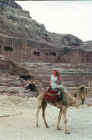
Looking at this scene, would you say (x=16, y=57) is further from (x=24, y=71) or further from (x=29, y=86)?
(x=29, y=86)

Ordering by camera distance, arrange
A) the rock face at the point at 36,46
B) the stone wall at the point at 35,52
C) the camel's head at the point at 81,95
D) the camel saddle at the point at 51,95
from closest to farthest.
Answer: the camel saddle at the point at 51,95
the camel's head at the point at 81,95
the stone wall at the point at 35,52
the rock face at the point at 36,46

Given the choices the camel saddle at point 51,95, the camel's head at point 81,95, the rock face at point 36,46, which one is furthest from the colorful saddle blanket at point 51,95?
the rock face at point 36,46

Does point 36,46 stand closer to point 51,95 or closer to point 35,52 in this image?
point 35,52

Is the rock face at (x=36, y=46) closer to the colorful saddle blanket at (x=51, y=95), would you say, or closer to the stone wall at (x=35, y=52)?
the stone wall at (x=35, y=52)

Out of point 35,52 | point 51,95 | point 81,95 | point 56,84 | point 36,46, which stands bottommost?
point 35,52

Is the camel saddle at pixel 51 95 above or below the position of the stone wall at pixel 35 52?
above

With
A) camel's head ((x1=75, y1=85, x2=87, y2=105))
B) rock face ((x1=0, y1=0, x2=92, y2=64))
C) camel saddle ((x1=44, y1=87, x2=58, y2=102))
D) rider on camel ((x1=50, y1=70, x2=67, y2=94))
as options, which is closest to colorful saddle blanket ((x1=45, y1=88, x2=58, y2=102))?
camel saddle ((x1=44, y1=87, x2=58, y2=102))

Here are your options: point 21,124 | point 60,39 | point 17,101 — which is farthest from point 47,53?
point 21,124

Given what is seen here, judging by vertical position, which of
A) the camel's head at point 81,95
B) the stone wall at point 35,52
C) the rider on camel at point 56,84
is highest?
the rider on camel at point 56,84

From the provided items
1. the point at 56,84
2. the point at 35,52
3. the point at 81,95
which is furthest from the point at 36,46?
the point at 56,84

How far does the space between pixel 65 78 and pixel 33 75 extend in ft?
13.4

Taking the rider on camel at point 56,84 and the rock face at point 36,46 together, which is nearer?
the rider on camel at point 56,84

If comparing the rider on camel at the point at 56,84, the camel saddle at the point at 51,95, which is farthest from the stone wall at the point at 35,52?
the rider on camel at the point at 56,84

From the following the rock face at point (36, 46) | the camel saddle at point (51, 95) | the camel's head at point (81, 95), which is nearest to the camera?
the camel saddle at point (51, 95)
